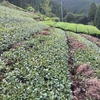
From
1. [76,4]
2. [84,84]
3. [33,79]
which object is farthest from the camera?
[76,4]

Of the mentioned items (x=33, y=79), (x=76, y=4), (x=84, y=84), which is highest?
(x=76, y=4)

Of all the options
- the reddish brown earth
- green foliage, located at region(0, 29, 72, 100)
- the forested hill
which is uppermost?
the forested hill

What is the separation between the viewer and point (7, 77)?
19.4 ft

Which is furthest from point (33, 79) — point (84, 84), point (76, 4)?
point (76, 4)

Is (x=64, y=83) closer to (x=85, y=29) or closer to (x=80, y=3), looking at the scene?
(x=85, y=29)

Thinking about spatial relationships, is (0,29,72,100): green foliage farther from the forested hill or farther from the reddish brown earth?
the forested hill

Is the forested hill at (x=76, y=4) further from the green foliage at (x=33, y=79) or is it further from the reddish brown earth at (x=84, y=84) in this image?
the green foliage at (x=33, y=79)

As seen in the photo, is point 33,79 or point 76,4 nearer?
point 33,79

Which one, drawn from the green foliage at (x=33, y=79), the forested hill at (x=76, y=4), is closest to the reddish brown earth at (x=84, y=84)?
the green foliage at (x=33, y=79)

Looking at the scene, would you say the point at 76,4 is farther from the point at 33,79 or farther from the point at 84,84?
the point at 33,79

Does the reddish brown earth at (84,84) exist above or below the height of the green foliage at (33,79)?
below

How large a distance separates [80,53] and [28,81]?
601cm

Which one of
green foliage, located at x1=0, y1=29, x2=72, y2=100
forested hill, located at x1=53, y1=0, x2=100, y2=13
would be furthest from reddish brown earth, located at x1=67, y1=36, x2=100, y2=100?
forested hill, located at x1=53, y1=0, x2=100, y2=13

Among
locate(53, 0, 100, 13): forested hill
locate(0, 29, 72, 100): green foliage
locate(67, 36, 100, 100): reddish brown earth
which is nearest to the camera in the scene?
locate(0, 29, 72, 100): green foliage
